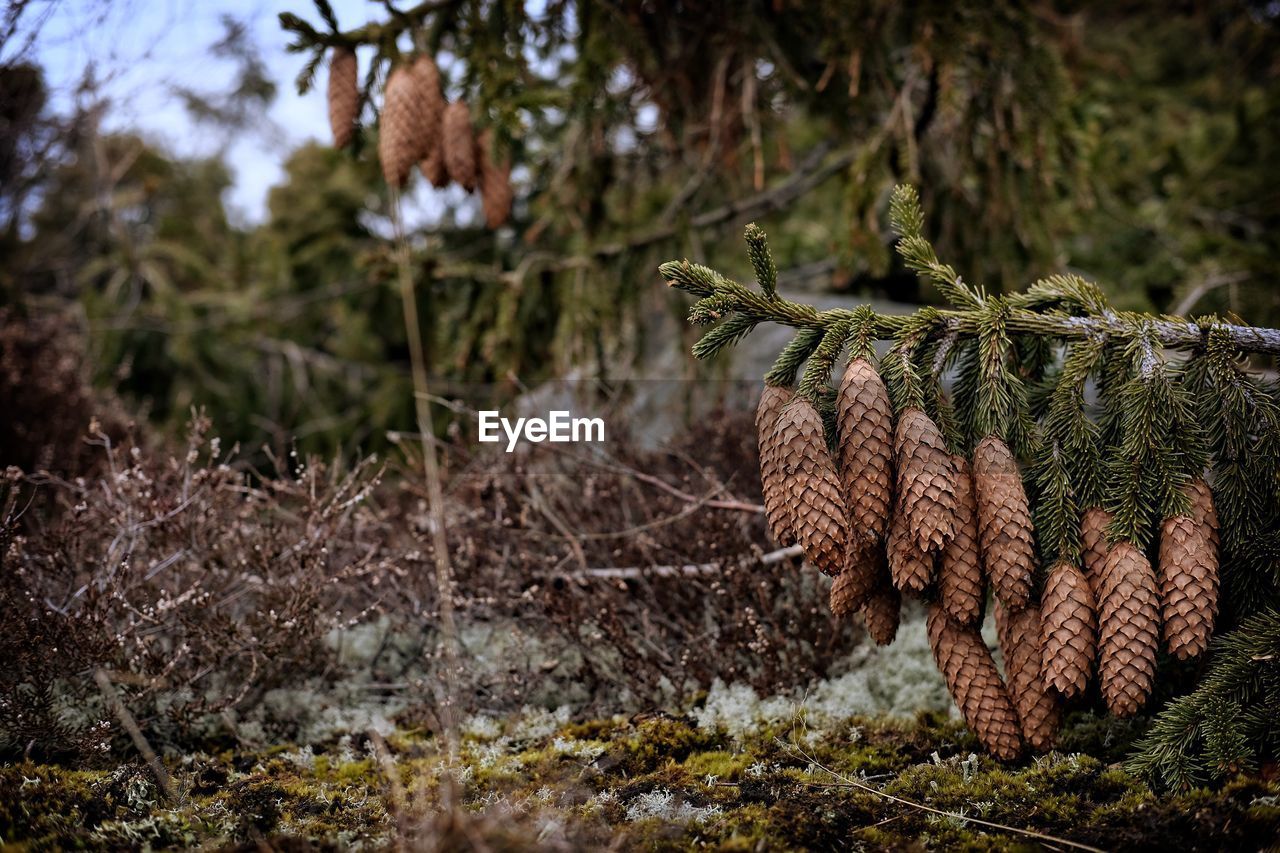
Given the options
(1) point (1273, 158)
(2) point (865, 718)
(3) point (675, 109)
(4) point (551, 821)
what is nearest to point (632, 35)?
(3) point (675, 109)

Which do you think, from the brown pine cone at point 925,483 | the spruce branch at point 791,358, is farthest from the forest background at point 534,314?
the spruce branch at point 791,358

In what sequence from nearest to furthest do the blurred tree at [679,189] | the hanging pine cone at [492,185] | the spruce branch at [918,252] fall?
the spruce branch at [918,252] < the hanging pine cone at [492,185] < the blurred tree at [679,189]

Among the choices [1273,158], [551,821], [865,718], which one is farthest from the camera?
[1273,158]

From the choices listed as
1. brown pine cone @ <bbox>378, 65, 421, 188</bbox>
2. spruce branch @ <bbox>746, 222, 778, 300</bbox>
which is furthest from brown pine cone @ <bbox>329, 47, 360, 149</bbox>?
spruce branch @ <bbox>746, 222, 778, 300</bbox>

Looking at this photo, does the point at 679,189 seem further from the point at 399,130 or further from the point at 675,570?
the point at 675,570

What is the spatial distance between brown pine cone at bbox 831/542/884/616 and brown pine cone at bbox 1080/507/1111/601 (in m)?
0.42

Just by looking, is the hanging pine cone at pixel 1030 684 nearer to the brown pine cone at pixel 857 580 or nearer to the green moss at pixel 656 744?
the brown pine cone at pixel 857 580

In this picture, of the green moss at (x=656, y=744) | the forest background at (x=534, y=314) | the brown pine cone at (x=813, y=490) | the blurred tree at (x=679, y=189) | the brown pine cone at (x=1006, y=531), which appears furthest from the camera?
the blurred tree at (x=679, y=189)

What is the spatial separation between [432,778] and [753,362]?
A: 3.12 metres

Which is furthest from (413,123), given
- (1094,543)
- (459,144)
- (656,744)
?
(1094,543)

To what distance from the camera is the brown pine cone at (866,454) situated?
1673 millimetres

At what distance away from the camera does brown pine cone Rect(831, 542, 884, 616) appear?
176 centimetres

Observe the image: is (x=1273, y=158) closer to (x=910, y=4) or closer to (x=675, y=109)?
(x=910, y=4)

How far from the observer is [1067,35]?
15.9 ft
